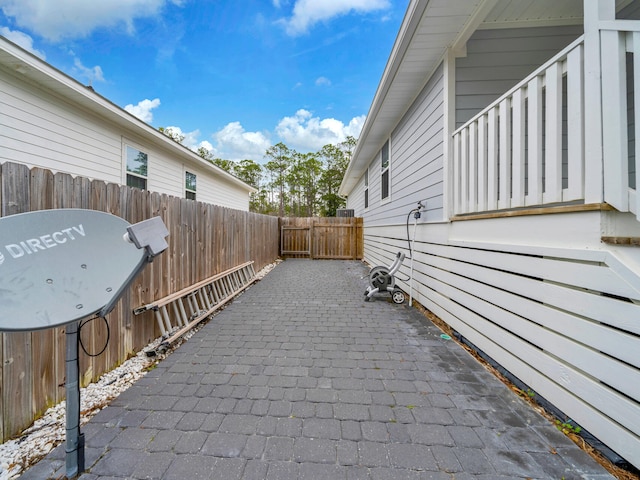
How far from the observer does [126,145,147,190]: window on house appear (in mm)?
5734

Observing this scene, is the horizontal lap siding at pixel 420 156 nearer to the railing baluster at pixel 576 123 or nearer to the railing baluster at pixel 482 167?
the railing baluster at pixel 482 167

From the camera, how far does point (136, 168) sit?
5.93 metres

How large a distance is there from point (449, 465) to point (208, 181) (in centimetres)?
973

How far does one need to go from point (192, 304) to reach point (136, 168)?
4.12m

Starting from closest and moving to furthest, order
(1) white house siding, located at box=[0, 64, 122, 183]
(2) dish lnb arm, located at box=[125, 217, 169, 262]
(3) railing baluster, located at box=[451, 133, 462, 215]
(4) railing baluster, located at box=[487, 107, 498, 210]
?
(2) dish lnb arm, located at box=[125, 217, 169, 262] < (4) railing baluster, located at box=[487, 107, 498, 210] < (3) railing baluster, located at box=[451, 133, 462, 215] < (1) white house siding, located at box=[0, 64, 122, 183]

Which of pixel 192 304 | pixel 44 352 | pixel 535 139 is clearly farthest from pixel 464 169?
pixel 44 352

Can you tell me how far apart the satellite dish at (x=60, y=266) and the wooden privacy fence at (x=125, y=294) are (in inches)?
3.7

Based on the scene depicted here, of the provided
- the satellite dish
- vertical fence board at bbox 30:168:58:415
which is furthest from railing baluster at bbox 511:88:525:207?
vertical fence board at bbox 30:168:58:415

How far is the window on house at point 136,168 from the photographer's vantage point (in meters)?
5.73

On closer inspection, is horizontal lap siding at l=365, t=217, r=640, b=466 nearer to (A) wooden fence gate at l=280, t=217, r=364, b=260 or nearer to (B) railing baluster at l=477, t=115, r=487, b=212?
(B) railing baluster at l=477, t=115, r=487, b=212

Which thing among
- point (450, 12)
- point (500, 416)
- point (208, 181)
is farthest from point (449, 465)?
point (208, 181)

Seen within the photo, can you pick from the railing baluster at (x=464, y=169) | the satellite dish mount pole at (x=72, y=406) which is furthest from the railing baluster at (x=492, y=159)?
the satellite dish mount pole at (x=72, y=406)

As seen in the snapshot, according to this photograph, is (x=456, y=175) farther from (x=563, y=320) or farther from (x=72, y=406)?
(x=72, y=406)

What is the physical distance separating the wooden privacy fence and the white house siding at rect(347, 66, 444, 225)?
3368mm
